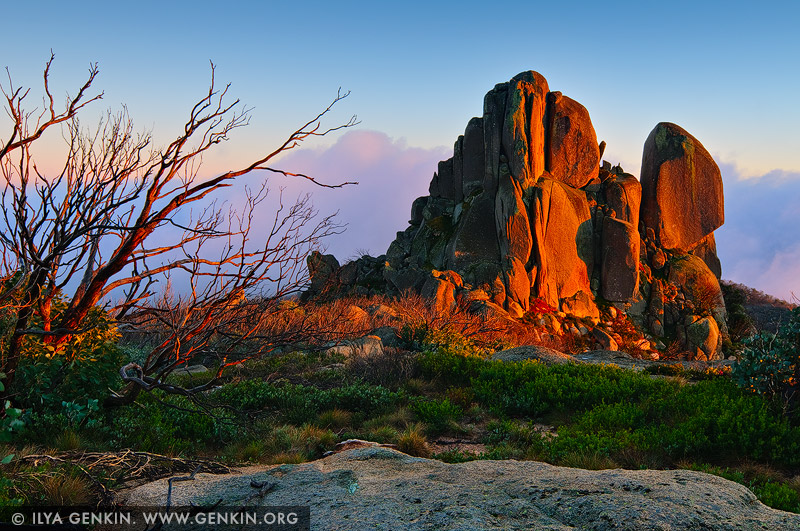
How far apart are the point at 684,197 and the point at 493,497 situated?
40315mm

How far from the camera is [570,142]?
35.3 m

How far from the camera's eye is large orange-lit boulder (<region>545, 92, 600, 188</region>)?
35.2 metres

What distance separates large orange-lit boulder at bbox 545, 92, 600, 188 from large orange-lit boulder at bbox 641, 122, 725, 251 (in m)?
5.81

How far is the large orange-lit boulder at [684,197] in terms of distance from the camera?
38125mm

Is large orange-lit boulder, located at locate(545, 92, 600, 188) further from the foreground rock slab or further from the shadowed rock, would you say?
the foreground rock slab

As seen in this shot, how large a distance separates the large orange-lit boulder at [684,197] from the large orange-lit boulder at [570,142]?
5.81 meters

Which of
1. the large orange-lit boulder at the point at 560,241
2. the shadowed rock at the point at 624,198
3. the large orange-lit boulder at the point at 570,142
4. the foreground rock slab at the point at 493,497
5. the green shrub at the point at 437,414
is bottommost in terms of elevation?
the green shrub at the point at 437,414

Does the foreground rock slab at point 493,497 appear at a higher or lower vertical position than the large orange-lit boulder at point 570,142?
lower

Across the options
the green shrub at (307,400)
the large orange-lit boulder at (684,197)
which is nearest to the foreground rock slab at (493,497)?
the green shrub at (307,400)

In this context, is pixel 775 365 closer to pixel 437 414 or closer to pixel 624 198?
pixel 437 414

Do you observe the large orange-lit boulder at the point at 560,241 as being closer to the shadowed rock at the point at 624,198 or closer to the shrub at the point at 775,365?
the shadowed rock at the point at 624,198

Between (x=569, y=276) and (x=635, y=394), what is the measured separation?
2508cm

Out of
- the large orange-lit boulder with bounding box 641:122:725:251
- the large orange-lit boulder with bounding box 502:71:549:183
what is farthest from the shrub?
the large orange-lit boulder with bounding box 641:122:725:251

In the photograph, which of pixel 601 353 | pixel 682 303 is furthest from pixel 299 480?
pixel 682 303
